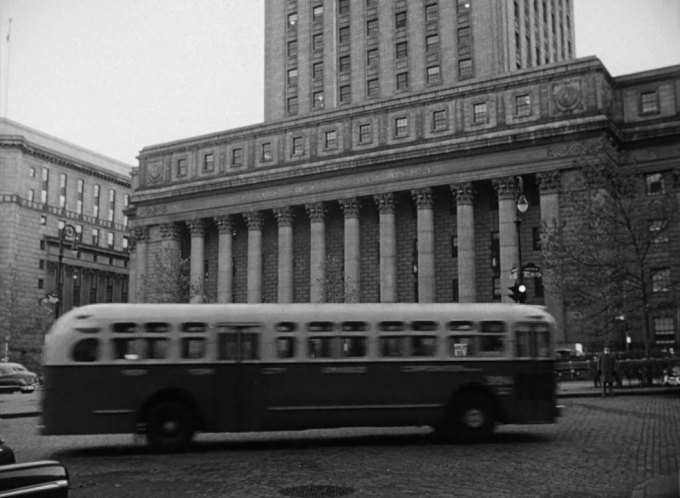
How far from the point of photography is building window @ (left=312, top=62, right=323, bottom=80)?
84.0 meters

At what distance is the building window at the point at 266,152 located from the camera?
7312 cm

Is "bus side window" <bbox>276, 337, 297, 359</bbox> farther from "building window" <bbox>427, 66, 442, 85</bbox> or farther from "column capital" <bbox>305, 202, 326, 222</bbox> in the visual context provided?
"building window" <bbox>427, 66, 442, 85</bbox>

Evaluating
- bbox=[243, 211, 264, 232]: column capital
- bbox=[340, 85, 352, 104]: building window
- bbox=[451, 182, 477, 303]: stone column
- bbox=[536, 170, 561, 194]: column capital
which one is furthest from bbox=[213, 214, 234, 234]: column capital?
bbox=[536, 170, 561, 194]: column capital

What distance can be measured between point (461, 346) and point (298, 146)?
5488 centimetres

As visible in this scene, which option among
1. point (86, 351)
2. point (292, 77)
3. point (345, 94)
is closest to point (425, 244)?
point (345, 94)

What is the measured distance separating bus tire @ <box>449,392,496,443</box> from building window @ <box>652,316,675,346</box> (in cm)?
4377

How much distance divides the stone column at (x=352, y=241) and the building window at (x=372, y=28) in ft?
77.6

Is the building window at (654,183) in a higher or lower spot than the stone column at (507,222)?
higher

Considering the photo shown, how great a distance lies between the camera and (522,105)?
60781 millimetres

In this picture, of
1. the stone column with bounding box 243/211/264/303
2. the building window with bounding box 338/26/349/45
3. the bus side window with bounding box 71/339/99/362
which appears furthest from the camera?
the building window with bounding box 338/26/349/45

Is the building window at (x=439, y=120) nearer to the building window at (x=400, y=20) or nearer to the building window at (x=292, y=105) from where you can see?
the building window at (x=400, y=20)

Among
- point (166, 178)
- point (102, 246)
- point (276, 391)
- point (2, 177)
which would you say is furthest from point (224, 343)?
point (102, 246)

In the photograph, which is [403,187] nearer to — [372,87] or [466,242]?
[466,242]

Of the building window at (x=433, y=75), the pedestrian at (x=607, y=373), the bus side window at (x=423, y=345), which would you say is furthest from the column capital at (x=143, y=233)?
the bus side window at (x=423, y=345)
